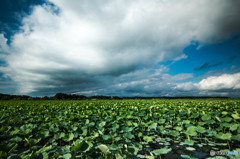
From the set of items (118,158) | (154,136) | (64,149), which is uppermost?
(118,158)

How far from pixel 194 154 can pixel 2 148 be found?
15.1 ft

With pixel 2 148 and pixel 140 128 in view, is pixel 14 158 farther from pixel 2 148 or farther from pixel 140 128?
pixel 140 128

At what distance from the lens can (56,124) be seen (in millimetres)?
4227

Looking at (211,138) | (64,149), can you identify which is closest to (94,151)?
(64,149)

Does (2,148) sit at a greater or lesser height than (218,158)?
greater

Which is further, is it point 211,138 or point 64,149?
point 211,138

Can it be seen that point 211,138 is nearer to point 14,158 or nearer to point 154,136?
point 154,136

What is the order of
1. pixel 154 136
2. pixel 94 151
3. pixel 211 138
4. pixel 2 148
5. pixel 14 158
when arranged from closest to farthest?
pixel 14 158
pixel 2 148
pixel 94 151
pixel 211 138
pixel 154 136

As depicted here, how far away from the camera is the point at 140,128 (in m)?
4.76

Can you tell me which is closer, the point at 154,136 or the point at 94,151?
the point at 94,151

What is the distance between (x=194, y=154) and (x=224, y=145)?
4.38ft

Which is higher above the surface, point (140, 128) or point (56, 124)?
point (56, 124)

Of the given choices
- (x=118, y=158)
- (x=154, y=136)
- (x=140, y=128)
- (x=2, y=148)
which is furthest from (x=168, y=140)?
(x=2, y=148)

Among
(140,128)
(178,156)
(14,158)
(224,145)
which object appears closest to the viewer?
(14,158)
